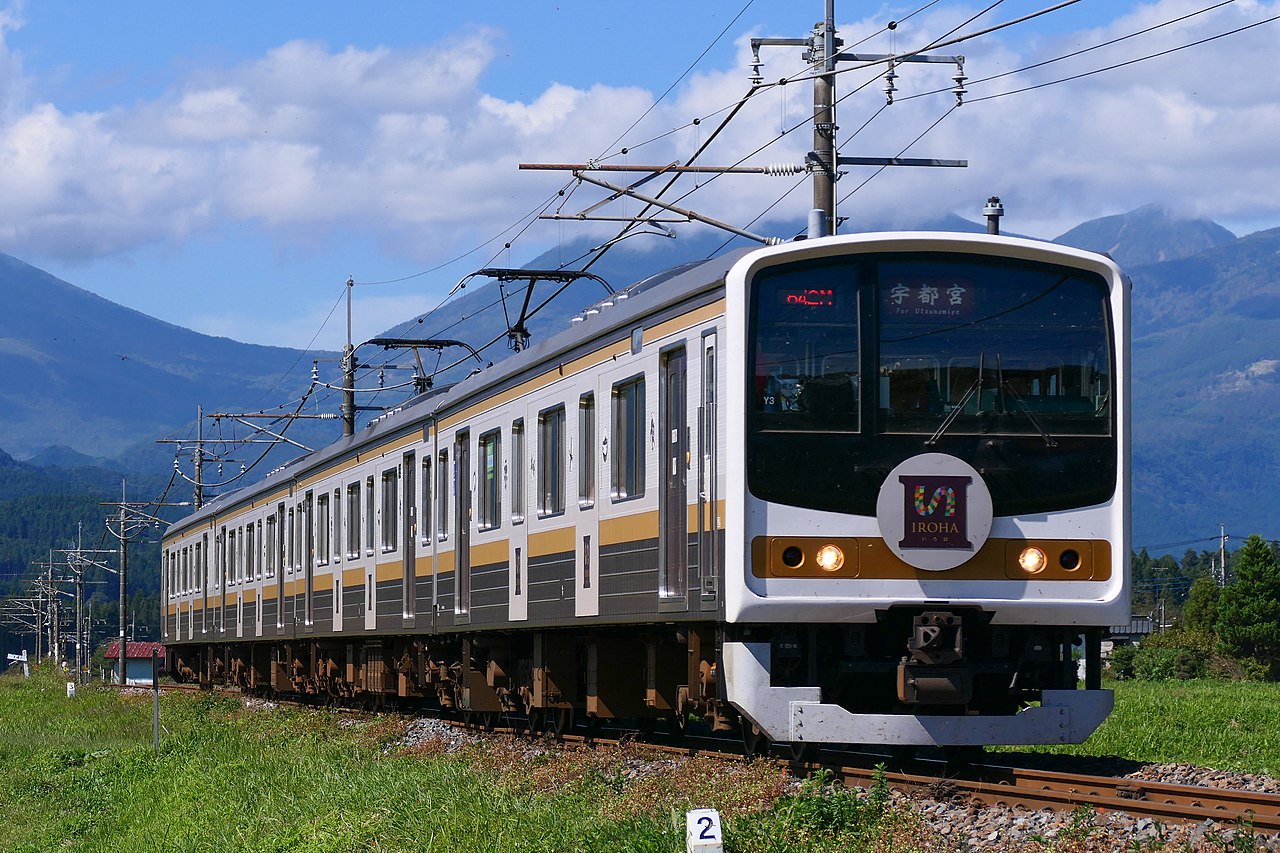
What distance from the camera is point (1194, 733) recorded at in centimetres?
1634

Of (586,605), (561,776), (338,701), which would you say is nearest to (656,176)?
(586,605)

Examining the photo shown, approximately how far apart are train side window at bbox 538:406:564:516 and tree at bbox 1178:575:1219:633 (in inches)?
2653

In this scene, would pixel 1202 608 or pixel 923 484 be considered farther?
pixel 1202 608

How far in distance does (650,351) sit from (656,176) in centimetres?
658

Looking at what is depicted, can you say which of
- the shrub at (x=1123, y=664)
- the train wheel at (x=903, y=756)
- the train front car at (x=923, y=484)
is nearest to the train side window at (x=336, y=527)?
the train wheel at (x=903, y=756)

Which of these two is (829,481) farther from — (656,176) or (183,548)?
(183,548)

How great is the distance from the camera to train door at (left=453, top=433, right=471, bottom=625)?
17.5 metres

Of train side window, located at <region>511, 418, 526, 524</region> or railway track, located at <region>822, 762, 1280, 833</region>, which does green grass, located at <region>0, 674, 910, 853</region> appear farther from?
train side window, located at <region>511, 418, 526, 524</region>

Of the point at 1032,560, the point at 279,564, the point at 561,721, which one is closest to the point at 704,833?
the point at 1032,560

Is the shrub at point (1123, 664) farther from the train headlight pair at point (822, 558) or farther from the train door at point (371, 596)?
the train headlight pair at point (822, 558)

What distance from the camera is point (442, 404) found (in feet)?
61.5

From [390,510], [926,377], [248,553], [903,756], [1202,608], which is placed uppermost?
[926,377]

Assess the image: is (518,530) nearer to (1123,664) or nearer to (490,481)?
(490,481)

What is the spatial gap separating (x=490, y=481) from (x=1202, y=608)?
7120 centimetres
